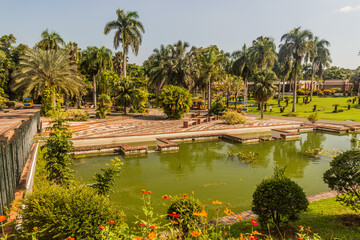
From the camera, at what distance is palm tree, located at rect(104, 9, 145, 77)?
117ft

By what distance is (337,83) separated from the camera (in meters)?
66.7

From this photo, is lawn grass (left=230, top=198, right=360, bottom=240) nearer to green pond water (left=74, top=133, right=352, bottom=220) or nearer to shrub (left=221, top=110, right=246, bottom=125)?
green pond water (left=74, top=133, right=352, bottom=220)

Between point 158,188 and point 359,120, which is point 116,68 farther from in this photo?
point 158,188

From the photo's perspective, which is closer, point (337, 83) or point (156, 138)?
point (156, 138)

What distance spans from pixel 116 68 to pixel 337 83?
62.1 metres

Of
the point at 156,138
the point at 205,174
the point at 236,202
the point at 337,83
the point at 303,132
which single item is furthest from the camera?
the point at 337,83

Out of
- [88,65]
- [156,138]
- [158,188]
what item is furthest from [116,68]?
[158,188]

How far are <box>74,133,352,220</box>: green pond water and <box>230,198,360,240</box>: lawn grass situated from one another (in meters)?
1.07

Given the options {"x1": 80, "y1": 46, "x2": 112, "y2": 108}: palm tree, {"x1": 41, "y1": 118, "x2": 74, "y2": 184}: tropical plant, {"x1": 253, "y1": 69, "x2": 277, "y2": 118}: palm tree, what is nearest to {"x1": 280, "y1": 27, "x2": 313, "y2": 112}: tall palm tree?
{"x1": 253, "y1": 69, "x2": 277, "y2": 118}: palm tree

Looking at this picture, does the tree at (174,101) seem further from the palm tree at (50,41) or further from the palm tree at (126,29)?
the palm tree at (50,41)

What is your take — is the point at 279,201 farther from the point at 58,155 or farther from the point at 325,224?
the point at 58,155

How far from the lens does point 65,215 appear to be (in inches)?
139

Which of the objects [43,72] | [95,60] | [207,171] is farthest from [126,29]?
[207,171]

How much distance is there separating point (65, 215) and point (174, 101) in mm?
23840
